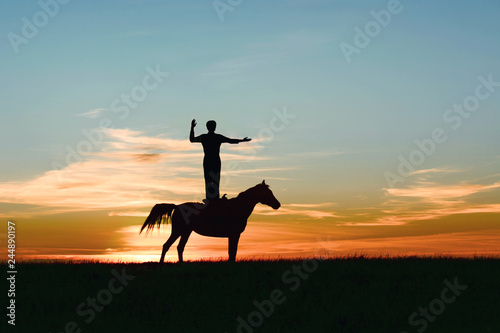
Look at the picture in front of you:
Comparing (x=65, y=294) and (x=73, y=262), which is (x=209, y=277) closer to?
(x=65, y=294)

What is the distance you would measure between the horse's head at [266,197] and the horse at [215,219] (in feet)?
0.11

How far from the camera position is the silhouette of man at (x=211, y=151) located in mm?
18625

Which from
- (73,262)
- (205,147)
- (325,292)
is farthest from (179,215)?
(325,292)

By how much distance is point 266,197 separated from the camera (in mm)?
19328

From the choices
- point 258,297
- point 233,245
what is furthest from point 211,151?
point 258,297

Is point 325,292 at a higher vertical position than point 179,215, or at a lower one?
lower

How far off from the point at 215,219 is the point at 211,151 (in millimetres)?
2287

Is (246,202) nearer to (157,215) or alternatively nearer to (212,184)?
(212,184)

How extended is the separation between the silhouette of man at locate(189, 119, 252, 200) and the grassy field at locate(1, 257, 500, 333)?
107 inches

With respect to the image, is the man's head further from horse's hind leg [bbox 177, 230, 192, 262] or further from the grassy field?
the grassy field

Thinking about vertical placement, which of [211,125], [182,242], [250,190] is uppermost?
[211,125]

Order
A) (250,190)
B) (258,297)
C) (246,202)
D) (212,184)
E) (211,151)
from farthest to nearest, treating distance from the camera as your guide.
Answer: (250,190), (246,202), (212,184), (211,151), (258,297)

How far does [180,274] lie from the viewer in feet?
52.7

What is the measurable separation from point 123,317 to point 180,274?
13.8 feet
